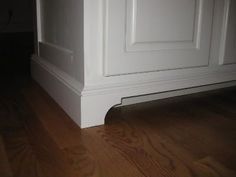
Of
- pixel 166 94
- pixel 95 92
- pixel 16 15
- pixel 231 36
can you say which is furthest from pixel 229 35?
pixel 16 15

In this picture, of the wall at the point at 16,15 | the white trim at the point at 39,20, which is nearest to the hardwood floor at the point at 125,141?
the white trim at the point at 39,20

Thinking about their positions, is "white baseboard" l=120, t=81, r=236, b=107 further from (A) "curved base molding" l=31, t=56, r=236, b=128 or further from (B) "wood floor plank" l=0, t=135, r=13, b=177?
(B) "wood floor plank" l=0, t=135, r=13, b=177

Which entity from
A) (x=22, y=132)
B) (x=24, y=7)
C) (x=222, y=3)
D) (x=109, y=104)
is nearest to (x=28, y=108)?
(x=22, y=132)

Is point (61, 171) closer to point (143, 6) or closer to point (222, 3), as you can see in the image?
point (143, 6)

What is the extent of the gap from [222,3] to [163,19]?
0.81ft

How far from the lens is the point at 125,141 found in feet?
2.32

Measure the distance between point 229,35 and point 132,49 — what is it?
1.32 ft

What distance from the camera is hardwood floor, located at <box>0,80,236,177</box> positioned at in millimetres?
568

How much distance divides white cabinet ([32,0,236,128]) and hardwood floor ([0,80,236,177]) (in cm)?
8

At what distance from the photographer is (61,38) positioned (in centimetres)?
96

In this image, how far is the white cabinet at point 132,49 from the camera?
2.52ft

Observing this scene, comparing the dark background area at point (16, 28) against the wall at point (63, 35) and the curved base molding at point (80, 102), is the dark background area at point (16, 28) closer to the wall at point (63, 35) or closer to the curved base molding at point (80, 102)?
the wall at point (63, 35)

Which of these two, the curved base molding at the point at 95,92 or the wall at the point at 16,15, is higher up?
the wall at the point at 16,15

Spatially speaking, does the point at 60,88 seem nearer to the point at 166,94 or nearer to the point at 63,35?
the point at 63,35
